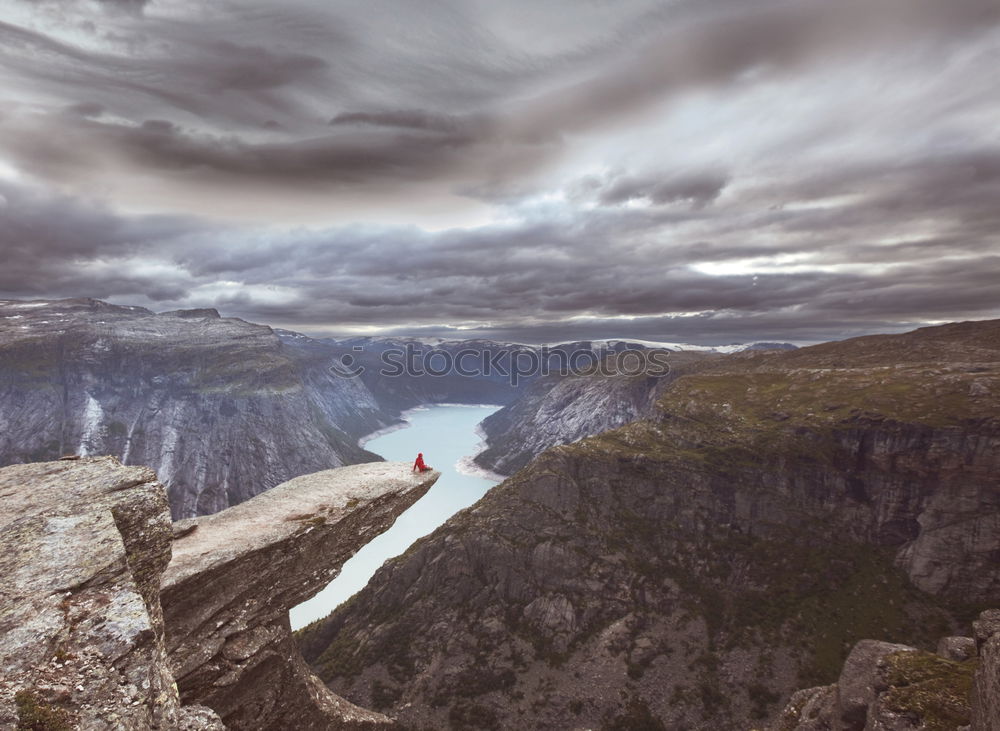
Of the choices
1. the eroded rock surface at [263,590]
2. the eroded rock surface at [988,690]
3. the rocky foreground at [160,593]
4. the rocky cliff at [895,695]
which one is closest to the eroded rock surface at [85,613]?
the rocky foreground at [160,593]

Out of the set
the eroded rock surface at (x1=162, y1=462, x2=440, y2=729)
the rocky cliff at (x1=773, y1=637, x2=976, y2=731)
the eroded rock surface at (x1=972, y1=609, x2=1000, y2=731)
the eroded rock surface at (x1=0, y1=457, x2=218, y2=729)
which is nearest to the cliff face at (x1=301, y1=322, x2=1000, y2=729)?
the rocky cliff at (x1=773, y1=637, x2=976, y2=731)

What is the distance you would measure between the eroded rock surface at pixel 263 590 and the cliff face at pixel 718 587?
145 metres

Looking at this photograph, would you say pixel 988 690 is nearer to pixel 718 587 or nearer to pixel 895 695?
pixel 895 695

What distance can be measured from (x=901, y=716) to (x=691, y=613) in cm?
15438

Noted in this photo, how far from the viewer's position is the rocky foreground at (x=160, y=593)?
884cm

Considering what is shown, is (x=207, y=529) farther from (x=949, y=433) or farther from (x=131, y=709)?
(x=949, y=433)

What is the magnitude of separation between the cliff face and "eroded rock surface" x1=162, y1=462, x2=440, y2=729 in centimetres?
14488

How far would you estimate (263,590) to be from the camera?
25.0m

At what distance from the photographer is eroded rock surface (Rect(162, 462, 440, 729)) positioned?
70.5 feet

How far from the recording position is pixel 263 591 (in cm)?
2503

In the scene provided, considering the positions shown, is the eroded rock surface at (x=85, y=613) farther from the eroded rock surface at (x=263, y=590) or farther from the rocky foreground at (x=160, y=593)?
the eroded rock surface at (x=263, y=590)

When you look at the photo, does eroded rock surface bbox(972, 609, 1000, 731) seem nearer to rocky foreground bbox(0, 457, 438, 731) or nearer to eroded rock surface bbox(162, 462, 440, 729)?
rocky foreground bbox(0, 457, 438, 731)

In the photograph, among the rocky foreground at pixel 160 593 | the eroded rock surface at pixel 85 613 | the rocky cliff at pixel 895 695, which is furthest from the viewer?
the rocky cliff at pixel 895 695

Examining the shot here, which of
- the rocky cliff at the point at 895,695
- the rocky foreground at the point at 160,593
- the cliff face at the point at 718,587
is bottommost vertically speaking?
the cliff face at the point at 718,587
